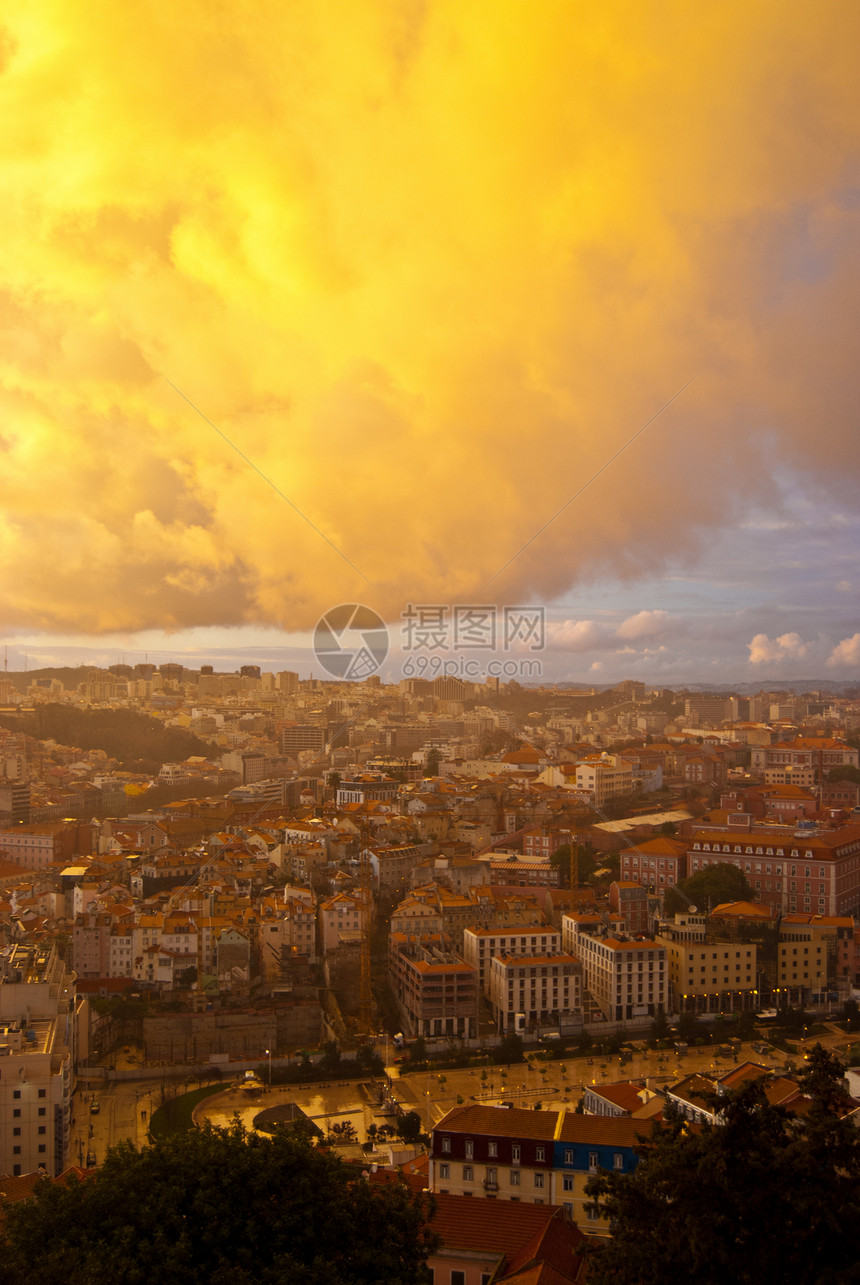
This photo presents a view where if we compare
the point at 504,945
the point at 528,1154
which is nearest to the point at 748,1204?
the point at 528,1154

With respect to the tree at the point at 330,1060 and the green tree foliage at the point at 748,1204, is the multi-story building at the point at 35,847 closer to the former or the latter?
the tree at the point at 330,1060

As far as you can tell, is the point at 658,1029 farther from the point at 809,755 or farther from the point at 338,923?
the point at 809,755

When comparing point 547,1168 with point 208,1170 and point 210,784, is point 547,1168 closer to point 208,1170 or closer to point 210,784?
point 208,1170

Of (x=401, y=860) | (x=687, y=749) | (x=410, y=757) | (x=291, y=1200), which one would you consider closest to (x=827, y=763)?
(x=687, y=749)

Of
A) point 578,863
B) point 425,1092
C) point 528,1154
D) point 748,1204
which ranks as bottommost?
point 425,1092

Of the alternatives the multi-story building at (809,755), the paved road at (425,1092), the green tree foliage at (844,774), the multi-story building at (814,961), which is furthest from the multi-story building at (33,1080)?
the green tree foliage at (844,774)

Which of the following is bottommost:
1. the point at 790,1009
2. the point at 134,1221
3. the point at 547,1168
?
the point at 790,1009

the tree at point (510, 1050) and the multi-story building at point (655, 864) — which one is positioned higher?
the multi-story building at point (655, 864)
